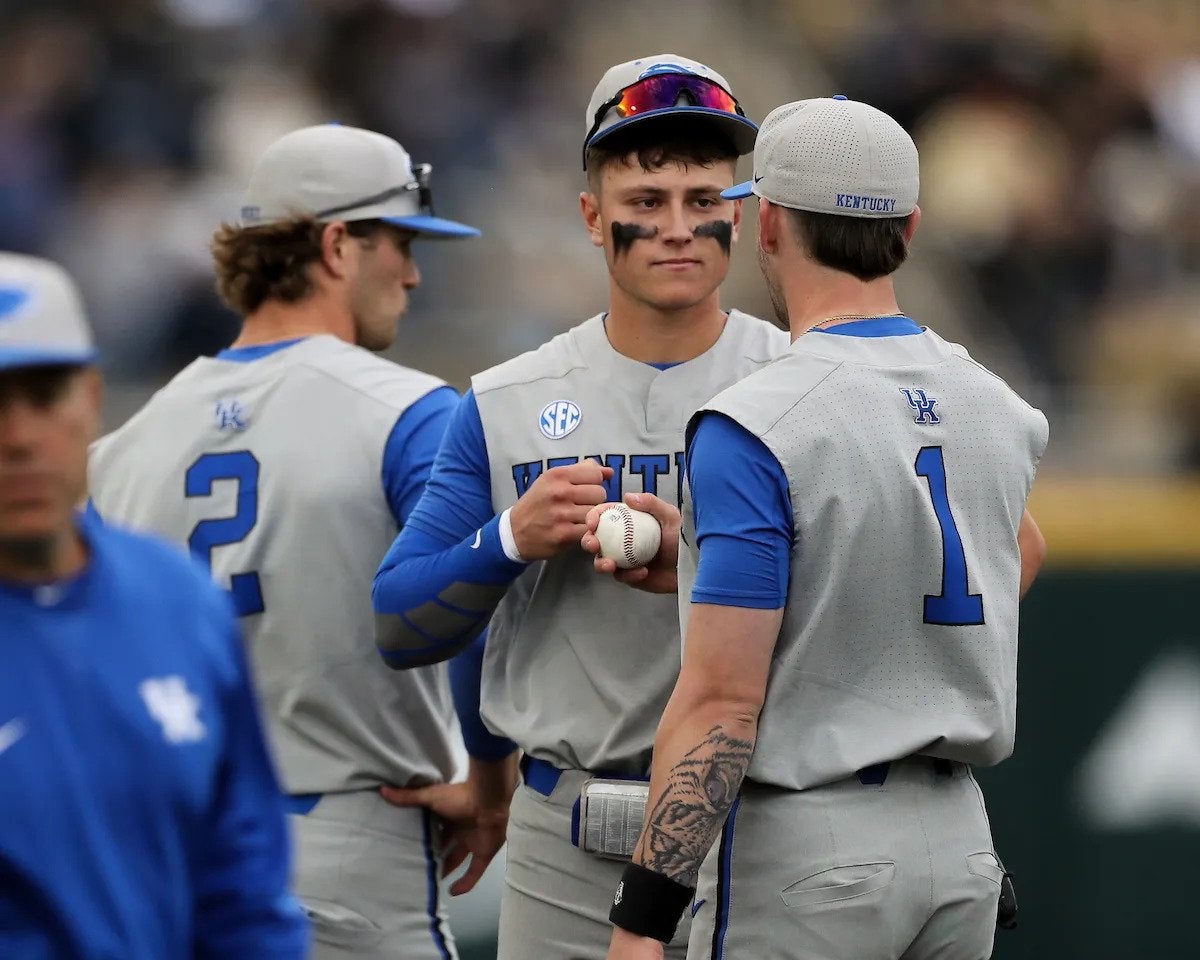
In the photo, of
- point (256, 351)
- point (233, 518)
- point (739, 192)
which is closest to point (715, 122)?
point (739, 192)

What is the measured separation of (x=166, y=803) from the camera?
212cm

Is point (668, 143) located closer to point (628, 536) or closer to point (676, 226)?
point (676, 226)

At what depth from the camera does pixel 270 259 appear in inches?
164

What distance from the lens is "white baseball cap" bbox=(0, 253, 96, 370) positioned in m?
2.04

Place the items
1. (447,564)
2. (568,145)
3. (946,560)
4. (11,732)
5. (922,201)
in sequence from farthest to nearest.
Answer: (568,145) → (922,201) → (447,564) → (946,560) → (11,732)

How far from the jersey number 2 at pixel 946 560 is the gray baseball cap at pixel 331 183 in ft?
5.39

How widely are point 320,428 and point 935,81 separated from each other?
8.03 meters

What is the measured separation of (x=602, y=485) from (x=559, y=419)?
0.85 feet

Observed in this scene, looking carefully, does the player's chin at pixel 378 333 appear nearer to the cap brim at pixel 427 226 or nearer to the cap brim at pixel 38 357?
the cap brim at pixel 427 226

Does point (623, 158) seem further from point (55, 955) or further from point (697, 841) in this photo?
point (55, 955)

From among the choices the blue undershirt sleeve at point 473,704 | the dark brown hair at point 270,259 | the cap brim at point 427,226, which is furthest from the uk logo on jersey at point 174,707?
the cap brim at point 427,226

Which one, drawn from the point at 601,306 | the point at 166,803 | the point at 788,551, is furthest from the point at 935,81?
the point at 166,803

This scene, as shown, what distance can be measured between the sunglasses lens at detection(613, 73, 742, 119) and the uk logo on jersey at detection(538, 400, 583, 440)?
0.60 m

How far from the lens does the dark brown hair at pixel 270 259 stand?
417 centimetres
